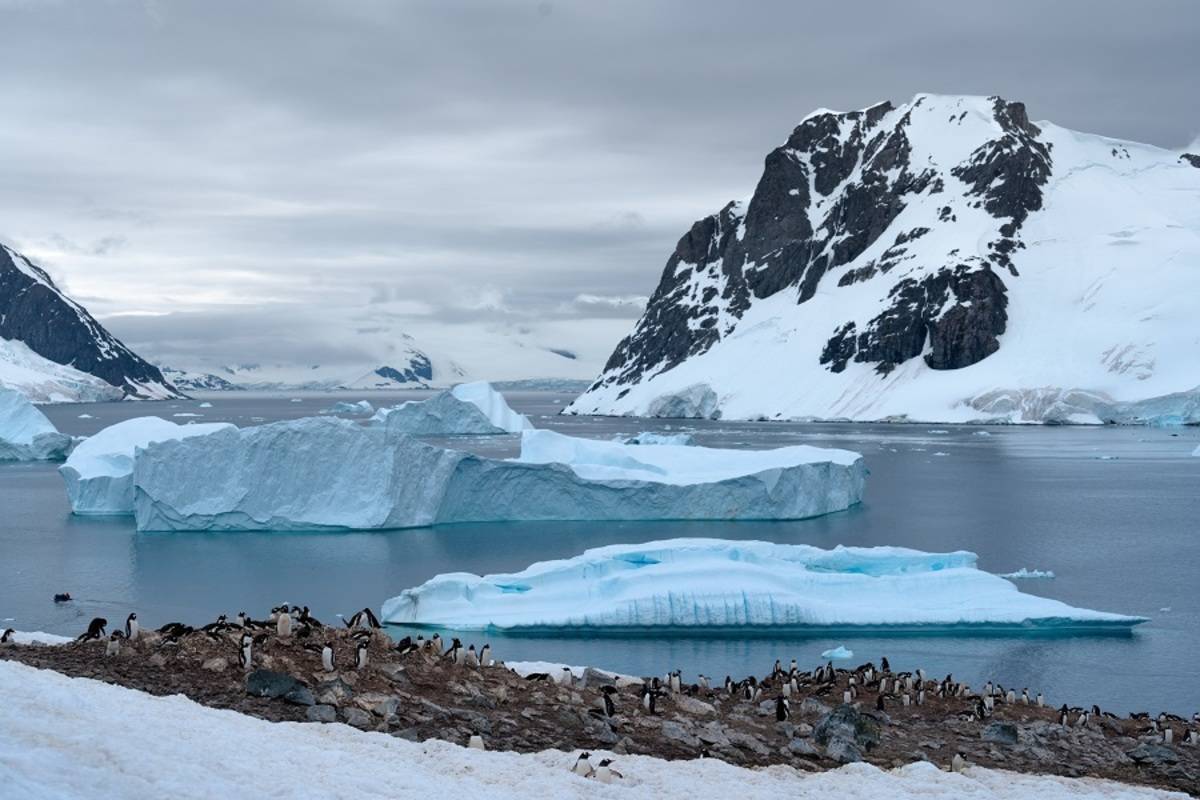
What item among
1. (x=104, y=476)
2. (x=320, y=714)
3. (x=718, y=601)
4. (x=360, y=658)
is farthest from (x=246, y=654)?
(x=104, y=476)

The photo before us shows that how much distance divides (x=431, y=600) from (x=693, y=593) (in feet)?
15.2

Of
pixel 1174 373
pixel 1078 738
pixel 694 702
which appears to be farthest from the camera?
pixel 1174 373

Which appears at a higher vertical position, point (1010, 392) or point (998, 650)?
point (1010, 392)

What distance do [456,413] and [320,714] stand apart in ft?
218

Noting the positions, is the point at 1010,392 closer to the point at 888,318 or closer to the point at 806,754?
the point at 888,318

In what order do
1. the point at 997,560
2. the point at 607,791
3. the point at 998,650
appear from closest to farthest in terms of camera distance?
→ the point at 607,791 < the point at 998,650 < the point at 997,560

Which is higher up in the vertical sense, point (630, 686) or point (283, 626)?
point (283, 626)

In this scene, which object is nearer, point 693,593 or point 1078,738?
point 1078,738

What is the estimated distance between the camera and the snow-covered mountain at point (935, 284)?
105812mm

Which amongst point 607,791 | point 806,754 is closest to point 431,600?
point 806,754

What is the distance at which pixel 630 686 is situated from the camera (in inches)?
452

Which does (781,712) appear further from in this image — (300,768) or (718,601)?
(718,601)

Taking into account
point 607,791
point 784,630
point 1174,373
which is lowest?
point 784,630

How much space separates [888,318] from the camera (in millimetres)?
123438
